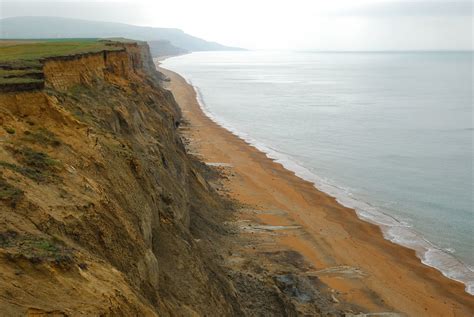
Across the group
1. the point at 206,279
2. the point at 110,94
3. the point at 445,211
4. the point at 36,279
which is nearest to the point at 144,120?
the point at 110,94

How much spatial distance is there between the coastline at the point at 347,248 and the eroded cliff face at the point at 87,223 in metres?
7.34

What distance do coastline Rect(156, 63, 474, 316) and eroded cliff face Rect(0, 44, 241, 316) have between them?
7339 mm

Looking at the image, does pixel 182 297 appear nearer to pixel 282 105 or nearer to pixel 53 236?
pixel 53 236

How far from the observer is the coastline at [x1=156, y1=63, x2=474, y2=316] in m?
18.7

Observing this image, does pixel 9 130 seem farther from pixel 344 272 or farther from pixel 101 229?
pixel 344 272

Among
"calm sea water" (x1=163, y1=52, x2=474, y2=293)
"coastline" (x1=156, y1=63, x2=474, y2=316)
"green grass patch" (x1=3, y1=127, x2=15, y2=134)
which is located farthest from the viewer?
"calm sea water" (x1=163, y1=52, x2=474, y2=293)

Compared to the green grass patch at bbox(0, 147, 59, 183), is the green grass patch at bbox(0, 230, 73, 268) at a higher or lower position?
lower

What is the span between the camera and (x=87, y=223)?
9.31m

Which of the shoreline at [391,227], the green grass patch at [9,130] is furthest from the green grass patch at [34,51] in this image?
the shoreline at [391,227]

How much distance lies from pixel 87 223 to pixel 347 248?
16479 millimetres

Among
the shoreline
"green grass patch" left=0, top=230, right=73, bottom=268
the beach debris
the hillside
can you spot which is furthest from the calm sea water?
"green grass patch" left=0, top=230, right=73, bottom=268

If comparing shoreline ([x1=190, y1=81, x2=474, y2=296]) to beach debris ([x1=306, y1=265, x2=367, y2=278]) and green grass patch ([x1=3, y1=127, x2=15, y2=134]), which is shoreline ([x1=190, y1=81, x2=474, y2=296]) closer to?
beach debris ([x1=306, y1=265, x2=367, y2=278])

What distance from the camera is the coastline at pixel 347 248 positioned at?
1873 cm

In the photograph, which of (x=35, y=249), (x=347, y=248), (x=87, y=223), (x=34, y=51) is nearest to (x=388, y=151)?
(x=347, y=248)
